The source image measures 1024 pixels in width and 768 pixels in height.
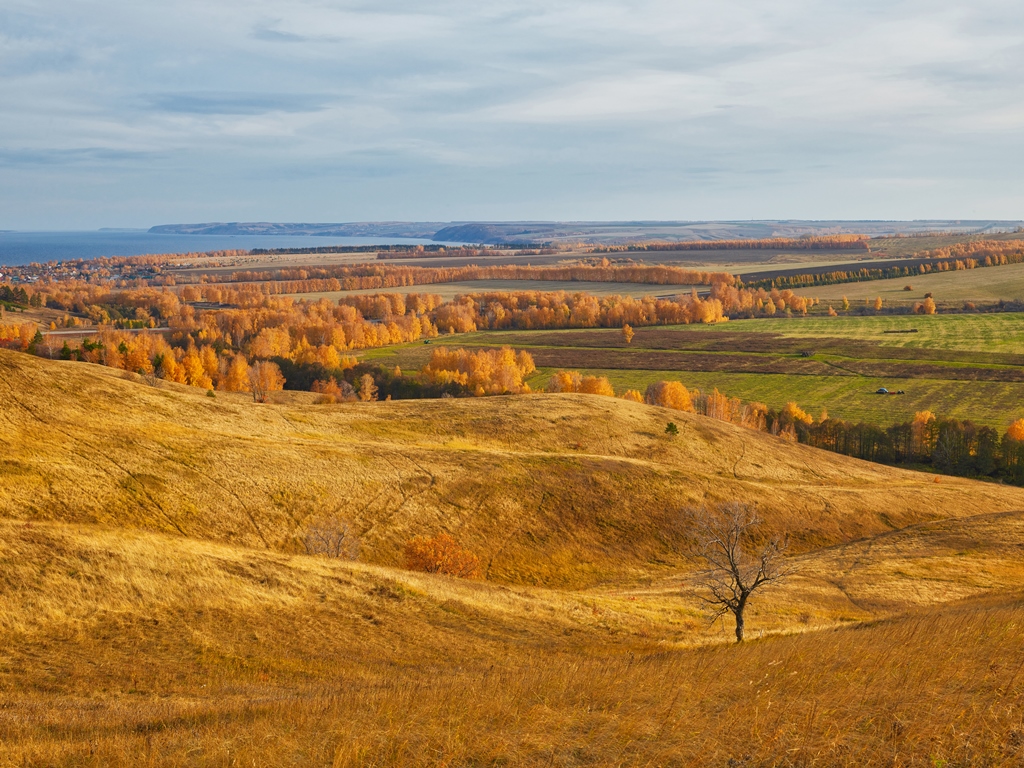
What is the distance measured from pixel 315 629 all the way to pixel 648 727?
20852 mm

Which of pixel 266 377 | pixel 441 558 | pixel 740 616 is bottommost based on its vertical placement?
pixel 441 558

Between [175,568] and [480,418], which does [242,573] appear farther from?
[480,418]

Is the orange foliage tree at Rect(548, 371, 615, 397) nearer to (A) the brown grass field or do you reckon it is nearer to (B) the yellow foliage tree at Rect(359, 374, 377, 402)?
(B) the yellow foliage tree at Rect(359, 374, 377, 402)

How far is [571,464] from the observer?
76.4 m

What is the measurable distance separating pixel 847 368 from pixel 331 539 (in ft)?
466

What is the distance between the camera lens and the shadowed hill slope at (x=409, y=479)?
5222 centimetres

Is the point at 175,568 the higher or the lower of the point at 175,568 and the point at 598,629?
the higher

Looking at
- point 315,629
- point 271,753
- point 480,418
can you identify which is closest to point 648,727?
point 271,753

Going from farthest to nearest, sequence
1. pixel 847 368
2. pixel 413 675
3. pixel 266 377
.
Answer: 1. pixel 847 368
2. pixel 266 377
3. pixel 413 675

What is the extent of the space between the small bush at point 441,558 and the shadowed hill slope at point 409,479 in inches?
72.9

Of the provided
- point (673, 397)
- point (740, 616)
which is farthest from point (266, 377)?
point (740, 616)

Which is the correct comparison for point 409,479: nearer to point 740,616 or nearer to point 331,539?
point 331,539

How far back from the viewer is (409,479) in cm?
6638

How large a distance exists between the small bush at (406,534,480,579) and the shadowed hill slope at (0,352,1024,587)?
1.85m
